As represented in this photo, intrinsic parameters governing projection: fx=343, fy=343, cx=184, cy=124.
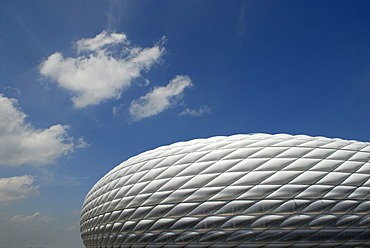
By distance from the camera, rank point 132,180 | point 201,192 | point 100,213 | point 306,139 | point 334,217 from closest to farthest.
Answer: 1. point 334,217
2. point 201,192
3. point 306,139
4. point 132,180
5. point 100,213

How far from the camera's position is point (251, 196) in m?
18.2

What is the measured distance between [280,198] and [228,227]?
124 inches

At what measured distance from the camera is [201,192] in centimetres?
1894

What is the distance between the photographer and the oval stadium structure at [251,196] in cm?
1781

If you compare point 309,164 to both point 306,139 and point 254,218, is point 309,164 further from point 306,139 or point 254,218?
point 254,218

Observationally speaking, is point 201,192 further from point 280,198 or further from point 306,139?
point 306,139

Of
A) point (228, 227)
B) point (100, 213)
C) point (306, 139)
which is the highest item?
point (306, 139)

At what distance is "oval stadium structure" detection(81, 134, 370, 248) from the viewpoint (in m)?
17.8

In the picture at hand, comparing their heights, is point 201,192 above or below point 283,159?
below

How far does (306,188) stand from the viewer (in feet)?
59.3

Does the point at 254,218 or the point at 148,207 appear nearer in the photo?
the point at 254,218

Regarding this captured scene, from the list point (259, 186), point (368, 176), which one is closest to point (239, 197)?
point (259, 186)

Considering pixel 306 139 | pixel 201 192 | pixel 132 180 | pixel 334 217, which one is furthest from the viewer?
pixel 132 180

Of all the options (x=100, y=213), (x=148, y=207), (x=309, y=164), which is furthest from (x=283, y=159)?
(x=100, y=213)
